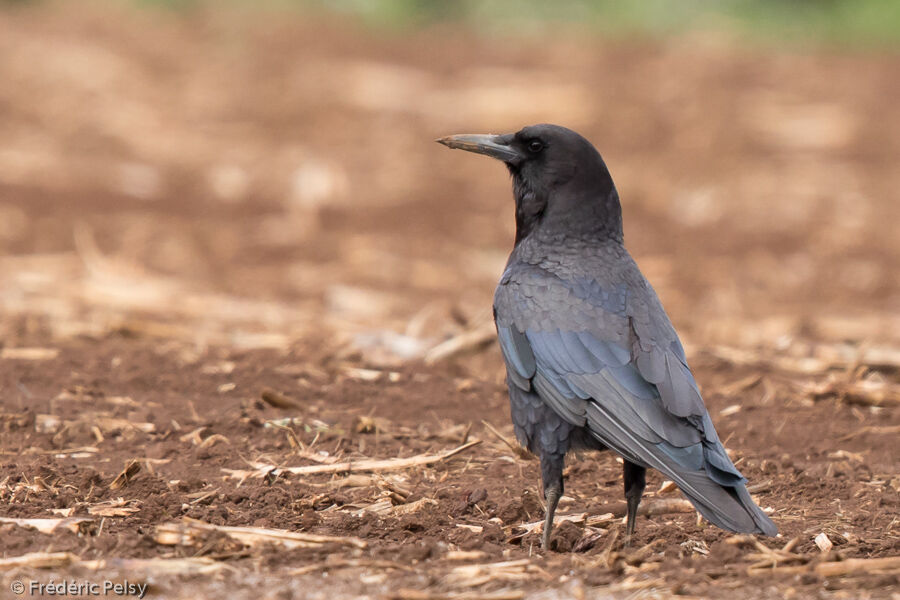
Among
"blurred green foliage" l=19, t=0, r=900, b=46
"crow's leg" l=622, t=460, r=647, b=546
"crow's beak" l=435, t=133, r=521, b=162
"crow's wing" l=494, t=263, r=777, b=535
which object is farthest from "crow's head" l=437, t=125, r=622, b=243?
"blurred green foliage" l=19, t=0, r=900, b=46

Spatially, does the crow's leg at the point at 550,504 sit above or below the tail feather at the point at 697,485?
below

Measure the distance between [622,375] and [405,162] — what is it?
8936 millimetres

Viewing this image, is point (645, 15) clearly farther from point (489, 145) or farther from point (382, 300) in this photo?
point (489, 145)

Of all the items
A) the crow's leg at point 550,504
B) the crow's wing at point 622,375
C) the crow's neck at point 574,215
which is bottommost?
the crow's leg at point 550,504

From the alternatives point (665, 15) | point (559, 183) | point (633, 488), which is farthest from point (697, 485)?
point (665, 15)

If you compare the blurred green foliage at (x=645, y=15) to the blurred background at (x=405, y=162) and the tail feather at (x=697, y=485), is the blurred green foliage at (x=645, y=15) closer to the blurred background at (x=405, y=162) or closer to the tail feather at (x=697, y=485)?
the blurred background at (x=405, y=162)

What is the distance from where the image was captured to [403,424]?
616 cm

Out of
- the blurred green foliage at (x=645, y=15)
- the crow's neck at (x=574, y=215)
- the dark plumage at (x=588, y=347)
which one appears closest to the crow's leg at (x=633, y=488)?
the dark plumage at (x=588, y=347)

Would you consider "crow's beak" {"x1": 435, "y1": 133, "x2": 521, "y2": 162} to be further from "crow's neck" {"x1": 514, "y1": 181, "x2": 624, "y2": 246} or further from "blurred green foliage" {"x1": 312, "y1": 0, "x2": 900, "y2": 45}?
"blurred green foliage" {"x1": 312, "y1": 0, "x2": 900, "y2": 45}

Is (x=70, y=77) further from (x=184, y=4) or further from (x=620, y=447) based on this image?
(x=620, y=447)

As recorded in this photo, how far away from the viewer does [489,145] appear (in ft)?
18.6

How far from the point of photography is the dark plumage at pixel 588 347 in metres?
4.54

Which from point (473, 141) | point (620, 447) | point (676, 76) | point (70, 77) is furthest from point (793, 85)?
point (620, 447)

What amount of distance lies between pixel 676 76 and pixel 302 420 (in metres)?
10.5
